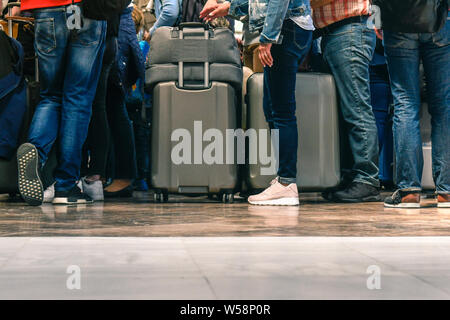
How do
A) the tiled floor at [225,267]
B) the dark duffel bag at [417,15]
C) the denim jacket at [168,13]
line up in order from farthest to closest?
the denim jacket at [168,13], the dark duffel bag at [417,15], the tiled floor at [225,267]

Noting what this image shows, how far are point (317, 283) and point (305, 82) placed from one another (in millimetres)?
2388

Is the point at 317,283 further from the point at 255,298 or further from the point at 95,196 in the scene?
the point at 95,196

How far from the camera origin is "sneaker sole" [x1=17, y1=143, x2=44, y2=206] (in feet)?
10.1

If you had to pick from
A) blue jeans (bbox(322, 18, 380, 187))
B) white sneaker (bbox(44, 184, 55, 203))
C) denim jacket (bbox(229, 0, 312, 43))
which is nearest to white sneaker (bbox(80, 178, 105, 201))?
white sneaker (bbox(44, 184, 55, 203))

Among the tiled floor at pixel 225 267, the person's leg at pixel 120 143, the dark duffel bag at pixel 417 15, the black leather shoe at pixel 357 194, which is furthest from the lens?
the person's leg at pixel 120 143

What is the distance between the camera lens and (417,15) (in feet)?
9.87

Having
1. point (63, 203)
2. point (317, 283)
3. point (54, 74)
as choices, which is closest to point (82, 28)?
point (54, 74)

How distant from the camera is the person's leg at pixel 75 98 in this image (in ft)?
10.6

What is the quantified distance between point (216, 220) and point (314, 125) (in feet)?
4.23

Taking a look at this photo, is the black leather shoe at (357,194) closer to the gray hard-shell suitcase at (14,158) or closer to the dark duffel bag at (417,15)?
the dark duffel bag at (417,15)

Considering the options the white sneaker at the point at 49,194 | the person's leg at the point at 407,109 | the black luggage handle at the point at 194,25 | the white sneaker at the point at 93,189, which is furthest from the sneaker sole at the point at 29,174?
the person's leg at the point at 407,109

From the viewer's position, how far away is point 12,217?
263 cm

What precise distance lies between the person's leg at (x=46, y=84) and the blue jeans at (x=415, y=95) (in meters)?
1.57

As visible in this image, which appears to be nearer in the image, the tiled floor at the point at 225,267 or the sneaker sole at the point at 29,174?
the tiled floor at the point at 225,267
